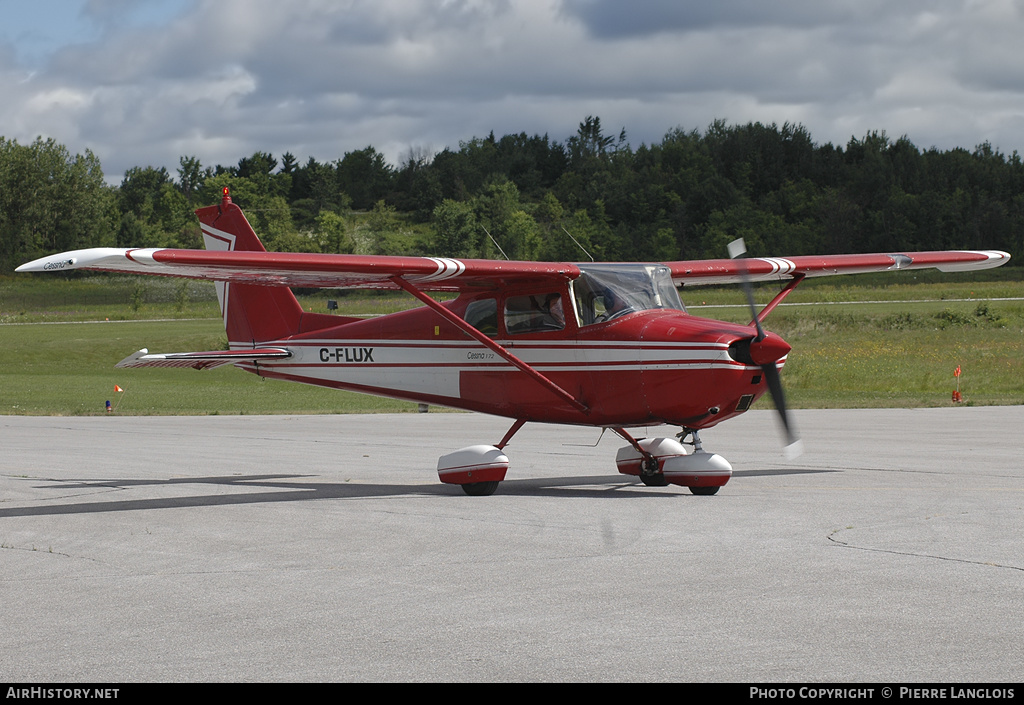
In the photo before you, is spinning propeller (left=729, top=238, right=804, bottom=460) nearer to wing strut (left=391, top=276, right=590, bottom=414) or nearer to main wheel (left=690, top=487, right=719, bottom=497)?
main wheel (left=690, top=487, right=719, bottom=497)

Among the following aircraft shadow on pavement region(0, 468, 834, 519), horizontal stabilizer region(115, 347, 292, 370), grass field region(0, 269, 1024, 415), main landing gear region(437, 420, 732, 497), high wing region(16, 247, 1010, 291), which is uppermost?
high wing region(16, 247, 1010, 291)

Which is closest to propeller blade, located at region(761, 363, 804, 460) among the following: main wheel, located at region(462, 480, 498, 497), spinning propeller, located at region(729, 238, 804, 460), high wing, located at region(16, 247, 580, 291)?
spinning propeller, located at region(729, 238, 804, 460)

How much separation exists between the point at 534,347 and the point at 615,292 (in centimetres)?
119

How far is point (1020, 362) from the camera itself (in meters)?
36.1

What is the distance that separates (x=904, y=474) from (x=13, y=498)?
35.4 feet

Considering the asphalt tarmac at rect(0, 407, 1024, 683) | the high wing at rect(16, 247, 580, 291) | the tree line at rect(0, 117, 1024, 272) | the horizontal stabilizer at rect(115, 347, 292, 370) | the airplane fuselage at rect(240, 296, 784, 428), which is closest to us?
the asphalt tarmac at rect(0, 407, 1024, 683)

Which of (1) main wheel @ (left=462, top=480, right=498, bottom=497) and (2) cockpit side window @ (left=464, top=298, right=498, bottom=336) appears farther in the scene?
(2) cockpit side window @ (left=464, top=298, right=498, bottom=336)

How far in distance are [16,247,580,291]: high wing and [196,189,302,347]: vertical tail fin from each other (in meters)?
2.23

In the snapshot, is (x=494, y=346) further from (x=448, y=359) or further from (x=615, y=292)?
(x=615, y=292)

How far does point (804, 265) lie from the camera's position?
14.9m

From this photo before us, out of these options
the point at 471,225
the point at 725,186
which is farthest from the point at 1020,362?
the point at 725,186

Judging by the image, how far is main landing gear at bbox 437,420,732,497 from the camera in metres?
11.8

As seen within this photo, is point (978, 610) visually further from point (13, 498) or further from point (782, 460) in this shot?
point (13, 498)

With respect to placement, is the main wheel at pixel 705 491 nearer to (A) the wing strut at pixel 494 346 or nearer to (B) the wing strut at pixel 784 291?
(A) the wing strut at pixel 494 346
